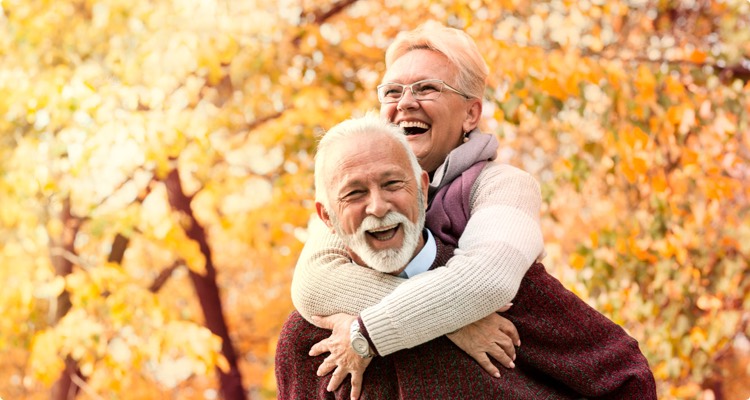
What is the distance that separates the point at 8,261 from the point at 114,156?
927mm

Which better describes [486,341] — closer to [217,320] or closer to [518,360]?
[518,360]

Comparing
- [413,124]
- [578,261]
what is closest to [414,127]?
[413,124]

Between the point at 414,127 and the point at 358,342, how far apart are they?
60 cm

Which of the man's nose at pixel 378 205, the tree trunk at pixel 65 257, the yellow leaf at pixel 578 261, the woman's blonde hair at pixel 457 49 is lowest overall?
the tree trunk at pixel 65 257

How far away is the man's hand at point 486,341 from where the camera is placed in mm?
1632

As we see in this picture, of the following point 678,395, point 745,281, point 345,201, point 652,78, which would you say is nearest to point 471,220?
point 345,201

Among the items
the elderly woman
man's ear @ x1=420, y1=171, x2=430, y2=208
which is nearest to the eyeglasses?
the elderly woman

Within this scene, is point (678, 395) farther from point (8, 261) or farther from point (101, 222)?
point (8, 261)

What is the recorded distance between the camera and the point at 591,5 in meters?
5.46

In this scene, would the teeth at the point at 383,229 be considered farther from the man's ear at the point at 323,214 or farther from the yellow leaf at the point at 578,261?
the yellow leaf at the point at 578,261

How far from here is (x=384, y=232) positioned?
1656 millimetres

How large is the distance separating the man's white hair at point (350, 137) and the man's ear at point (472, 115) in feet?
0.96

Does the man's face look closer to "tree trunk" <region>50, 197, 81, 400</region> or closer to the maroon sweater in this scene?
the maroon sweater

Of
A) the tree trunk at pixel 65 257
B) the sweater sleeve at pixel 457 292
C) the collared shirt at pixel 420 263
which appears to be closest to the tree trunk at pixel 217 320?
the tree trunk at pixel 65 257
